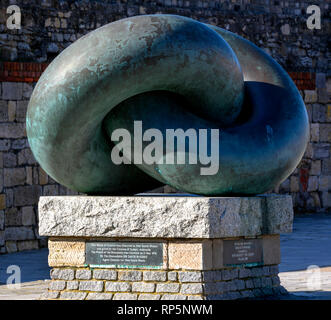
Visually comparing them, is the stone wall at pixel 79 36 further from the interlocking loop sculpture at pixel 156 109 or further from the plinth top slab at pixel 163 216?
the plinth top slab at pixel 163 216

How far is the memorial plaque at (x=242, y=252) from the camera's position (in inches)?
220

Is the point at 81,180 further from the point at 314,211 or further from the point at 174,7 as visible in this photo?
the point at 314,211

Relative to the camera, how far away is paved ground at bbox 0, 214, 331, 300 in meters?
6.50

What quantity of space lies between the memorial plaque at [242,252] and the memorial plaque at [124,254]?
471 mm

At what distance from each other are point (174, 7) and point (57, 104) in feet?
23.7

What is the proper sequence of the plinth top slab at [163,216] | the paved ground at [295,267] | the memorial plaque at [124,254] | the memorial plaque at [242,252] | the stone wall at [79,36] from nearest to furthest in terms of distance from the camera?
the plinth top slab at [163,216] < the memorial plaque at [124,254] < the memorial plaque at [242,252] < the paved ground at [295,267] < the stone wall at [79,36]

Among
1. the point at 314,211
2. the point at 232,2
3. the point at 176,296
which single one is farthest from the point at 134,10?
the point at 176,296

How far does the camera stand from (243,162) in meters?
5.59

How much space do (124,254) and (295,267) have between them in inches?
118

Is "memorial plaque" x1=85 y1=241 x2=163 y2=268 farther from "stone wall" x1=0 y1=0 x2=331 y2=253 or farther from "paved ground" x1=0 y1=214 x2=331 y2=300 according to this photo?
"stone wall" x1=0 y1=0 x2=331 y2=253

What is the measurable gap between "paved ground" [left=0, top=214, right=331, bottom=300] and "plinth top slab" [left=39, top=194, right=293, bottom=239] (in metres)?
0.64

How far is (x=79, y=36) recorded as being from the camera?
11.1 meters

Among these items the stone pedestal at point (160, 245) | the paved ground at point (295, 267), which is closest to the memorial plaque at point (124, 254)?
the stone pedestal at point (160, 245)

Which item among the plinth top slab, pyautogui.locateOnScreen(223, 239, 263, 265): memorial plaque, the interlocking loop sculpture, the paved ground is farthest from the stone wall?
pyautogui.locateOnScreen(223, 239, 263, 265): memorial plaque
